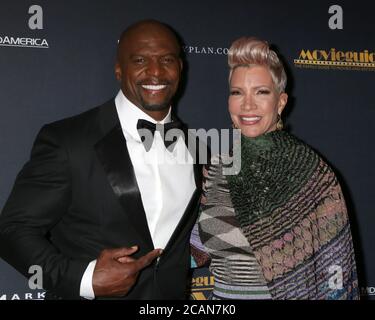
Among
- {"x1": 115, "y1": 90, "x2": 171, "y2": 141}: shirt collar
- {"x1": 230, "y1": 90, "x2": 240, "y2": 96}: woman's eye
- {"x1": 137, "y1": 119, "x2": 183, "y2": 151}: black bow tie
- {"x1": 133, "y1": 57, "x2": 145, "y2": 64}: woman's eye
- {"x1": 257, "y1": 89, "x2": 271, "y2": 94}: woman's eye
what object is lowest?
{"x1": 137, "y1": 119, "x2": 183, "y2": 151}: black bow tie

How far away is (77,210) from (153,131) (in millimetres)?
383

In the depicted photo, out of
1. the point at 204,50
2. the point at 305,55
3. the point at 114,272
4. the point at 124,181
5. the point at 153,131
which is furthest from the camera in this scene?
the point at 305,55

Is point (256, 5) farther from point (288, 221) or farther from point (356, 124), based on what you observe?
point (288, 221)

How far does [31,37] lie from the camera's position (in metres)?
2.22

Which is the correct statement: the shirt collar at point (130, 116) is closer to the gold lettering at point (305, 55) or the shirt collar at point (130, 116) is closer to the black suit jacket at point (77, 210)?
the black suit jacket at point (77, 210)

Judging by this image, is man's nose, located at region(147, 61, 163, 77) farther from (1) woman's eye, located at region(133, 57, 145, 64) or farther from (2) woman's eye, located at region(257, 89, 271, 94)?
(2) woman's eye, located at region(257, 89, 271, 94)

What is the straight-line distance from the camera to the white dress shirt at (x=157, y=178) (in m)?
1.70

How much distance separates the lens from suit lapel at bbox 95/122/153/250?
1.63m

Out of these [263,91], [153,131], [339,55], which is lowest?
[153,131]

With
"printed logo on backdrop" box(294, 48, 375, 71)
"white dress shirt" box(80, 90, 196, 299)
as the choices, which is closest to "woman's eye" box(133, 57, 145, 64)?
"white dress shirt" box(80, 90, 196, 299)

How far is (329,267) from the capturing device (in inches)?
65.7

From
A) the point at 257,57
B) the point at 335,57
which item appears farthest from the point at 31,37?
the point at 335,57

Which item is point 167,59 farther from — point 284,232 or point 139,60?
point 284,232

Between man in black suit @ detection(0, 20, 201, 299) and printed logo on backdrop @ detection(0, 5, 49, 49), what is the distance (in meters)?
0.61
